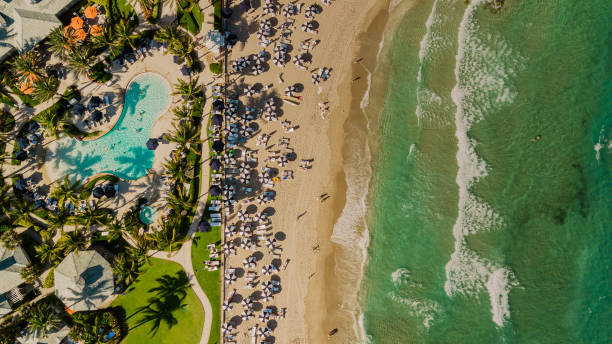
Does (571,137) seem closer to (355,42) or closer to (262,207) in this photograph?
(355,42)

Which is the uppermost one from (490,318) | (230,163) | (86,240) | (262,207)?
(230,163)

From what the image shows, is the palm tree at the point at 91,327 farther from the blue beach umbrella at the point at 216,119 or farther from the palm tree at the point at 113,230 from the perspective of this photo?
the blue beach umbrella at the point at 216,119

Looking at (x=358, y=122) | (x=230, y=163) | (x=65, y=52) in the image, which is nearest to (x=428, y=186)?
(x=358, y=122)

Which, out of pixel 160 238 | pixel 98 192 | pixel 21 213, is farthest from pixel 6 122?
pixel 160 238

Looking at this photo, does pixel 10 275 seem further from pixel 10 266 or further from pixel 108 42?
pixel 108 42

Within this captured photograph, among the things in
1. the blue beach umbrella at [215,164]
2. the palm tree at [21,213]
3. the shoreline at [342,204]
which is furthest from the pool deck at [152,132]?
the shoreline at [342,204]

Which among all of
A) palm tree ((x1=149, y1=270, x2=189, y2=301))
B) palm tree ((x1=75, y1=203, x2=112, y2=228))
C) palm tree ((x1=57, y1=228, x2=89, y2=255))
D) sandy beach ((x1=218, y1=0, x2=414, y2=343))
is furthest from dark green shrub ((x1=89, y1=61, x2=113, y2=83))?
palm tree ((x1=149, y1=270, x2=189, y2=301))
